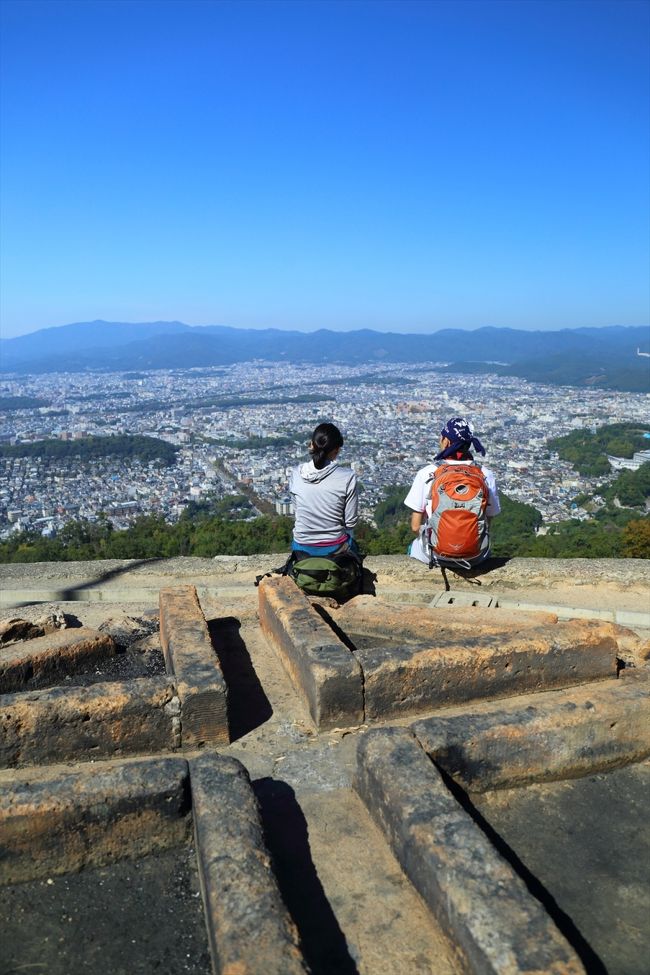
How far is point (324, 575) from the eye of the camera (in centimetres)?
657

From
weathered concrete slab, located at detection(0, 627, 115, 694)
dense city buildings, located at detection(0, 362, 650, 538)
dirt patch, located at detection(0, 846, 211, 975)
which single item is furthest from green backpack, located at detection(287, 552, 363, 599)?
dense city buildings, located at detection(0, 362, 650, 538)

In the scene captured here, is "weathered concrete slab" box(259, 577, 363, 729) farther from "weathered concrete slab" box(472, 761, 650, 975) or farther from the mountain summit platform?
"weathered concrete slab" box(472, 761, 650, 975)


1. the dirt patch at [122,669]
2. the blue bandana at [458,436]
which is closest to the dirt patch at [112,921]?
the dirt patch at [122,669]

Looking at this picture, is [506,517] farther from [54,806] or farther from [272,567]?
[54,806]

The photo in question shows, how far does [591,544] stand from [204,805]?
11198 millimetres

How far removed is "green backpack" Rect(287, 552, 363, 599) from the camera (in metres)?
6.54

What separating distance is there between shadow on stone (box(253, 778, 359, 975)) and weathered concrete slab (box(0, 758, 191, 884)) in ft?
1.40

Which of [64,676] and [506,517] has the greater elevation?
[64,676]

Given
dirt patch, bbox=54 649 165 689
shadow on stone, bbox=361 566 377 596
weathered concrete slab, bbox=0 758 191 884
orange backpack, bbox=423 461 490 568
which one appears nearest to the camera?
weathered concrete slab, bbox=0 758 191 884

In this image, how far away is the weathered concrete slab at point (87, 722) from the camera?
410 centimetres

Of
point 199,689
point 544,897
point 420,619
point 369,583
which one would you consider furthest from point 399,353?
point 544,897

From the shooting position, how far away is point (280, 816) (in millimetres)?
3848

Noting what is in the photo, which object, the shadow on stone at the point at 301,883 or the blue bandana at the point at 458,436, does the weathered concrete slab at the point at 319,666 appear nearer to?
the shadow on stone at the point at 301,883

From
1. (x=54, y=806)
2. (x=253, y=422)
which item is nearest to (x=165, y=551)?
(x=54, y=806)
